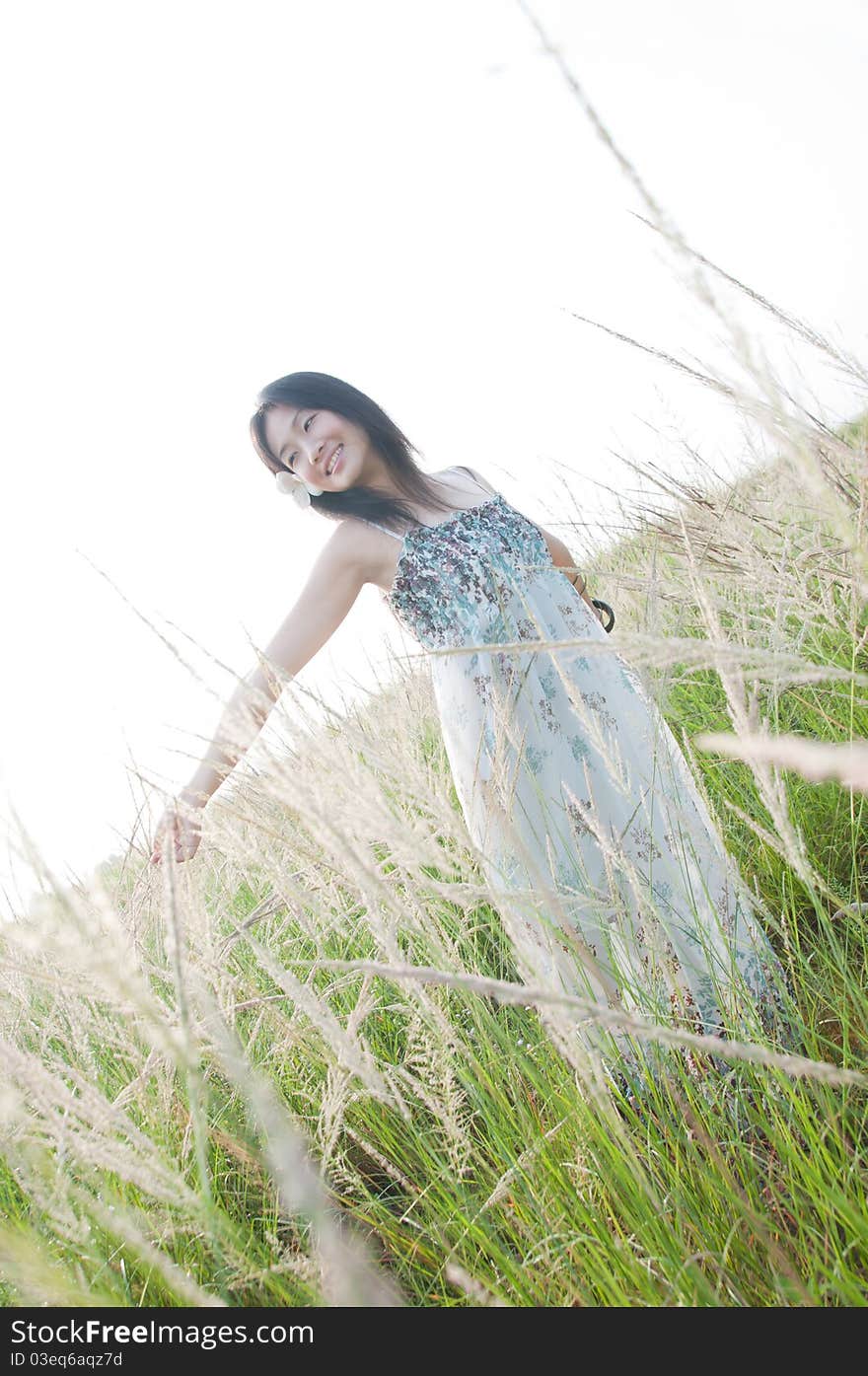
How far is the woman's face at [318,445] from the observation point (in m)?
2.38

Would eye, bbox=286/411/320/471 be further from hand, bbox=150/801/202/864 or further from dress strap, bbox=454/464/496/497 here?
hand, bbox=150/801/202/864

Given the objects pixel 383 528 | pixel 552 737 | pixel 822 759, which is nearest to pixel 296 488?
pixel 383 528

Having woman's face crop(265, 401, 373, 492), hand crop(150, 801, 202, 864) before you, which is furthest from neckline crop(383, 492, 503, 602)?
hand crop(150, 801, 202, 864)

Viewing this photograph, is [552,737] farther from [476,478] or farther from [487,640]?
[476,478]

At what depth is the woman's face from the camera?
7.79 ft

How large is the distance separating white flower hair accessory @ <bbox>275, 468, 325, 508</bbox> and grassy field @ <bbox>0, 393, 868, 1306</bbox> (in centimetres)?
140

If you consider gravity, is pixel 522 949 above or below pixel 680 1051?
above

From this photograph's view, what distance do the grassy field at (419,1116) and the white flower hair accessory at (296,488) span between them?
1397 mm

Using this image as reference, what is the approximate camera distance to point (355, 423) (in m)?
2.52
